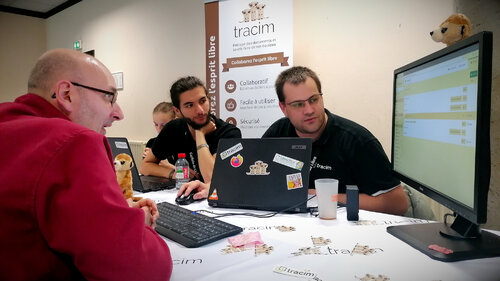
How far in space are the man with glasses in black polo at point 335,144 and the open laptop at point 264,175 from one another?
14.8 inches

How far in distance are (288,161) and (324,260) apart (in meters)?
0.50

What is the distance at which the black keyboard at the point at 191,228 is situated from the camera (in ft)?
3.08

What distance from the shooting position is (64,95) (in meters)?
0.87

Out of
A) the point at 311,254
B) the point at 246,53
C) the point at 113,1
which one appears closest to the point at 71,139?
the point at 311,254

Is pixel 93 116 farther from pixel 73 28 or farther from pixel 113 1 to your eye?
pixel 73 28

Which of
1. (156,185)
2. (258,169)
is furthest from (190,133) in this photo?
(258,169)

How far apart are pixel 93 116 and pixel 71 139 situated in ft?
1.02

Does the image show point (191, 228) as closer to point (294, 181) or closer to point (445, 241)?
point (294, 181)

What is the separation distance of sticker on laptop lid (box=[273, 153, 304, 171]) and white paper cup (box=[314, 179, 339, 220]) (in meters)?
0.12

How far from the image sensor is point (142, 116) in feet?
14.5

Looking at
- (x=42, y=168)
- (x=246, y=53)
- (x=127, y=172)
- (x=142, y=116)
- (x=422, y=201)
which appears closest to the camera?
(x=42, y=168)

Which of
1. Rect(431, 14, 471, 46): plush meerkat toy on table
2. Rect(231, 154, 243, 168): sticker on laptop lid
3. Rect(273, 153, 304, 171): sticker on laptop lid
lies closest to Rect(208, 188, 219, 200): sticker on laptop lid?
Rect(231, 154, 243, 168): sticker on laptop lid

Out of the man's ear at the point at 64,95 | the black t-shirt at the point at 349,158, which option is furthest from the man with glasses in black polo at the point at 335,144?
the man's ear at the point at 64,95

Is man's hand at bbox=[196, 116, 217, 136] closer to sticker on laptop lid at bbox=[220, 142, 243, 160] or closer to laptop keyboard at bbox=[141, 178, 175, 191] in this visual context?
laptop keyboard at bbox=[141, 178, 175, 191]
